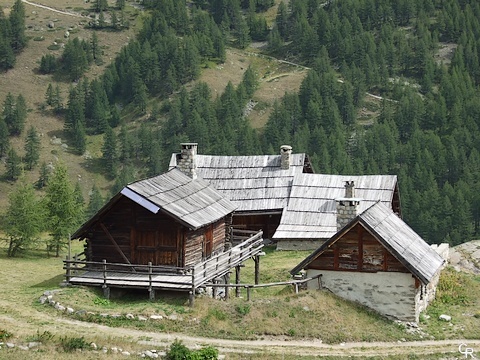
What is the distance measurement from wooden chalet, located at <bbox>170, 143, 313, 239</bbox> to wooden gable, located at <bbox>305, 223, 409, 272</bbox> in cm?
1759

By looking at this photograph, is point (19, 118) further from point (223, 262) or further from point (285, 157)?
point (223, 262)

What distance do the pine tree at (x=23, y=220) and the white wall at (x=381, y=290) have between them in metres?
21.7

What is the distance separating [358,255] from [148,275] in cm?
836

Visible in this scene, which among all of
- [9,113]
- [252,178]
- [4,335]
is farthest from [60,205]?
[9,113]

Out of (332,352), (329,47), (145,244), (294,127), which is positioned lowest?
(332,352)

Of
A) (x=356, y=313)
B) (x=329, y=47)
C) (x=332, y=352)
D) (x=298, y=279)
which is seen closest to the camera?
(x=332, y=352)

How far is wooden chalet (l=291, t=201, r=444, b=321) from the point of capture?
102ft

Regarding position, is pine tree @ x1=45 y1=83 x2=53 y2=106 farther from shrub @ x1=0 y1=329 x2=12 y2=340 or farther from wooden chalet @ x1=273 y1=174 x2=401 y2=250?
shrub @ x1=0 y1=329 x2=12 y2=340

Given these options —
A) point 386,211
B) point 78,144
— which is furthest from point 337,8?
point 386,211

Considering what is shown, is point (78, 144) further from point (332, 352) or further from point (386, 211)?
point (332, 352)

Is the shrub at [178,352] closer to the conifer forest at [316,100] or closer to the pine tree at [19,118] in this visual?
the conifer forest at [316,100]

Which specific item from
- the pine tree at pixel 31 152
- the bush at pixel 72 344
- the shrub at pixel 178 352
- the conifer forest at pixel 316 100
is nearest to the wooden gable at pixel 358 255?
the shrub at pixel 178 352

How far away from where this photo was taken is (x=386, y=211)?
1426 inches

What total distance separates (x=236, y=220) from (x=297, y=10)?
117 meters
